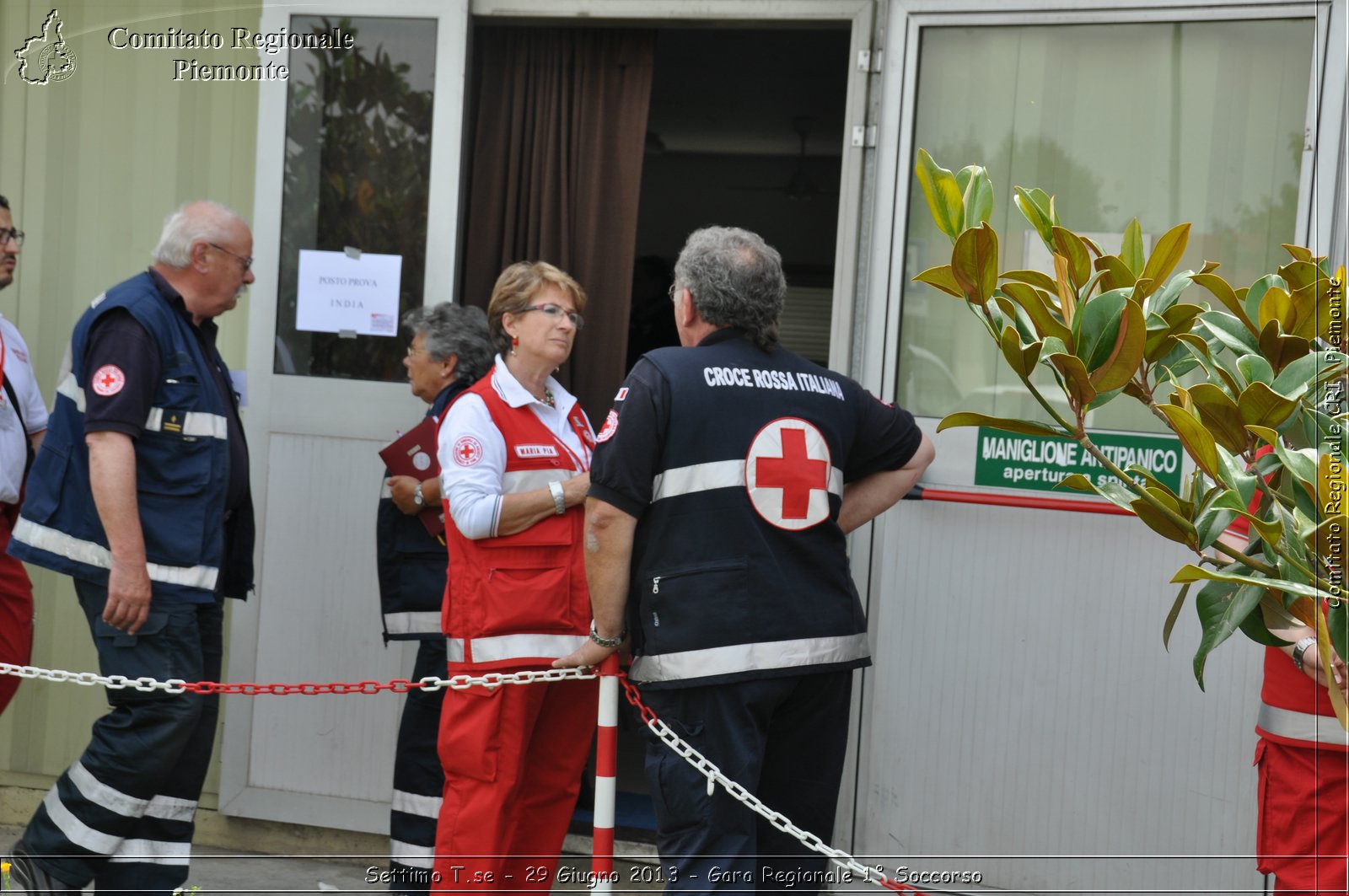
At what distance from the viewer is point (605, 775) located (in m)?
3.09

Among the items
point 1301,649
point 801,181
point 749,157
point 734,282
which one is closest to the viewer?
point 1301,649

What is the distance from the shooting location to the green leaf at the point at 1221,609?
4.55 feet

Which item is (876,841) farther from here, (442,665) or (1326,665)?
(1326,665)

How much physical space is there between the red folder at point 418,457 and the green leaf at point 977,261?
270 cm

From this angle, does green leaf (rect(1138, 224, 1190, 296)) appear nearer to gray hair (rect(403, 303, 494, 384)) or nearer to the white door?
gray hair (rect(403, 303, 494, 384))

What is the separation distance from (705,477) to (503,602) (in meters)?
0.77

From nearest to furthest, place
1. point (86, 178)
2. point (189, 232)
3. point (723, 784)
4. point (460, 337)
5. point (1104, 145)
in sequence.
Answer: point (723, 784)
point (189, 232)
point (1104, 145)
point (460, 337)
point (86, 178)

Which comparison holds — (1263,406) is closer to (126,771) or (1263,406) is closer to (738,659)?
(738,659)

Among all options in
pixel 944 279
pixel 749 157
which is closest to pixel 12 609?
pixel 944 279

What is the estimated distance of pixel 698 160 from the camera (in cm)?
968

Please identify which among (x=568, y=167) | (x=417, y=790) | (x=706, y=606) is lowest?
(x=417, y=790)

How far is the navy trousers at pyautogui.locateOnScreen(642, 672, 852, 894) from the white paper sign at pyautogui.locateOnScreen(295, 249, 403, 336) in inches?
80.8

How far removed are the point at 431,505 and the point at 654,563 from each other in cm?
126

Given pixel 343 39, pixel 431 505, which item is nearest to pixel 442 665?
pixel 431 505
